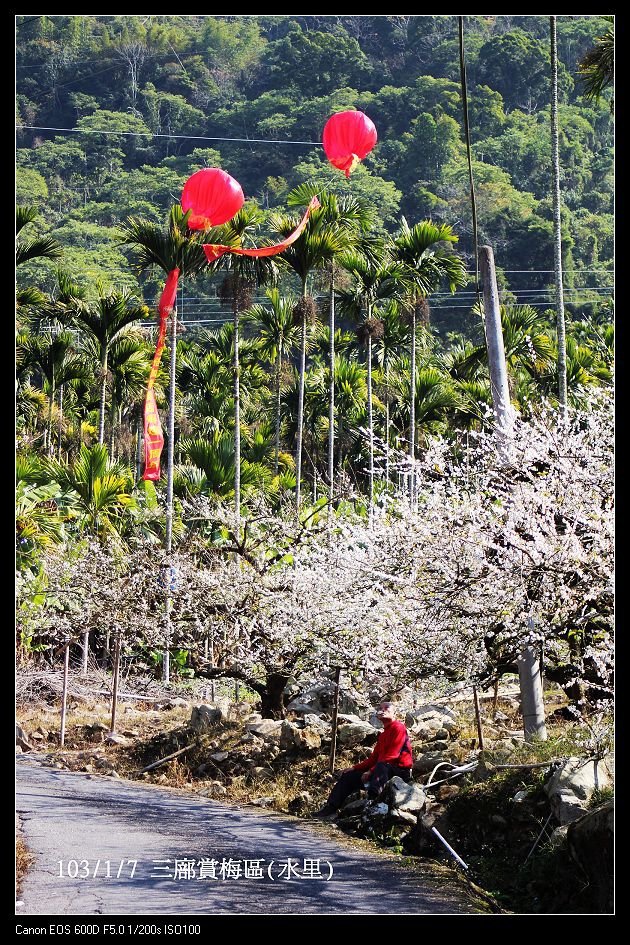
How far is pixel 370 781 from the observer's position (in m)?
8.38

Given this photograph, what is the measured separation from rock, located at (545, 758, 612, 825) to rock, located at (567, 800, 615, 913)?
20.7 inches

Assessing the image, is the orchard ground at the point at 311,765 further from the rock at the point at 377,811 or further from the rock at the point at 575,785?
the rock at the point at 575,785

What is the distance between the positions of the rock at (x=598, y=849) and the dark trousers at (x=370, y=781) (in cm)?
259

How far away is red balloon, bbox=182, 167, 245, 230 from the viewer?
11.2 metres

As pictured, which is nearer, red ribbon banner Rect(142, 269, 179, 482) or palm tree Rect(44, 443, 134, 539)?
red ribbon banner Rect(142, 269, 179, 482)

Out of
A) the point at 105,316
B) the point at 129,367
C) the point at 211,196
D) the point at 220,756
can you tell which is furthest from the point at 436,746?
the point at 129,367

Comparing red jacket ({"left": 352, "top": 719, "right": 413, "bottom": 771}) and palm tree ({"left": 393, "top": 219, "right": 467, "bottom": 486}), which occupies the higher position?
palm tree ({"left": 393, "top": 219, "right": 467, "bottom": 486})

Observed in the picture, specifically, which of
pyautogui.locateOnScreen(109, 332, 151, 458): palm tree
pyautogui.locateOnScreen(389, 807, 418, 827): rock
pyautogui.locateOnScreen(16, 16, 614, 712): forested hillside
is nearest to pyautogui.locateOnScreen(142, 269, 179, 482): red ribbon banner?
pyautogui.locateOnScreen(16, 16, 614, 712): forested hillside

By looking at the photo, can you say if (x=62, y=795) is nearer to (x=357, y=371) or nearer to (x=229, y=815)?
(x=229, y=815)

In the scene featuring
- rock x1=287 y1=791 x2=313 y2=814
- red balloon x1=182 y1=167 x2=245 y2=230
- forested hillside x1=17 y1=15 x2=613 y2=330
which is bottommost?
rock x1=287 y1=791 x2=313 y2=814

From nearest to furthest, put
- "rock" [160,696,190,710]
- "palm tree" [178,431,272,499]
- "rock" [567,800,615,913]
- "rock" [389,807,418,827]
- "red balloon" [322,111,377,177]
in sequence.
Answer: "rock" [567,800,615,913]
"rock" [389,807,418,827]
"red balloon" [322,111,377,177]
"rock" [160,696,190,710]
"palm tree" [178,431,272,499]

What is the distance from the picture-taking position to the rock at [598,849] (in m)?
5.59

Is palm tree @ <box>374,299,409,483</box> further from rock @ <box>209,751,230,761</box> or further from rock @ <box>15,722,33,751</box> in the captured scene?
rock @ <box>209,751,230,761</box>
